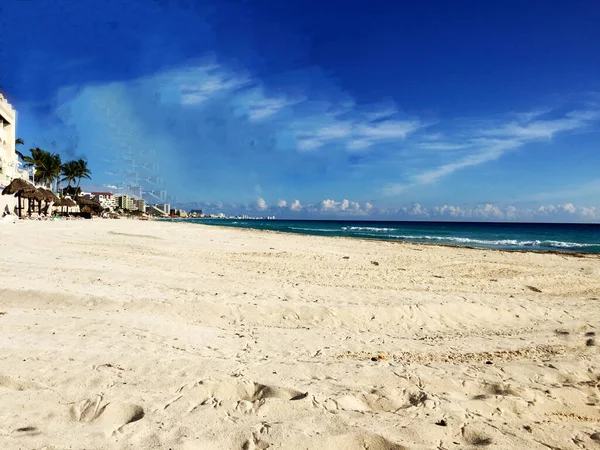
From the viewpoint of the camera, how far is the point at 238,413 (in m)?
3.39

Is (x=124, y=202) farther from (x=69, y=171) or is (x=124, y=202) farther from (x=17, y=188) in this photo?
(x=17, y=188)

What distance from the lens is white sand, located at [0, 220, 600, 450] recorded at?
3.15m

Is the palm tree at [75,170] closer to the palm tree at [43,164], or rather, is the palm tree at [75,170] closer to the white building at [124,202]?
the palm tree at [43,164]

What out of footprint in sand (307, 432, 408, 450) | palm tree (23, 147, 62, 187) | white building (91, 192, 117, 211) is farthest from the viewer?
white building (91, 192, 117, 211)

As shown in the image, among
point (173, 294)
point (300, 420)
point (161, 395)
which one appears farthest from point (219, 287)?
point (300, 420)

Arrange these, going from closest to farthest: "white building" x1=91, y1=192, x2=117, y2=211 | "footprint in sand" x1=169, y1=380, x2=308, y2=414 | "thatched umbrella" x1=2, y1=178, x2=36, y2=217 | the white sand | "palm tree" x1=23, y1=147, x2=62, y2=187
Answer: the white sand
"footprint in sand" x1=169, y1=380, x2=308, y2=414
"thatched umbrella" x1=2, y1=178, x2=36, y2=217
"palm tree" x1=23, y1=147, x2=62, y2=187
"white building" x1=91, y1=192, x2=117, y2=211

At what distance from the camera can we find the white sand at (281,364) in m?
3.15

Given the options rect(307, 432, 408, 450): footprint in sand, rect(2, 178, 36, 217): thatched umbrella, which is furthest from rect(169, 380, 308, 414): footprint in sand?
rect(2, 178, 36, 217): thatched umbrella

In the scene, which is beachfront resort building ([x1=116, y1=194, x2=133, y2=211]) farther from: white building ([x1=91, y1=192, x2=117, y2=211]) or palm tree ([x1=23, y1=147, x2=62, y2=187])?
palm tree ([x1=23, y1=147, x2=62, y2=187])

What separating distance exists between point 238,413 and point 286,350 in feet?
5.98

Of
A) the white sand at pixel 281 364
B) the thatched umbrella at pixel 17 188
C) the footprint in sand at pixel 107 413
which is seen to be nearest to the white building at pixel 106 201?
the thatched umbrella at pixel 17 188

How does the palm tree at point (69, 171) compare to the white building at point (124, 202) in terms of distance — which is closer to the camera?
the palm tree at point (69, 171)

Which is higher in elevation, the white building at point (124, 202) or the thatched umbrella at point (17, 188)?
the white building at point (124, 202)

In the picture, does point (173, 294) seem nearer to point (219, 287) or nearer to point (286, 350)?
point (219, 287)
